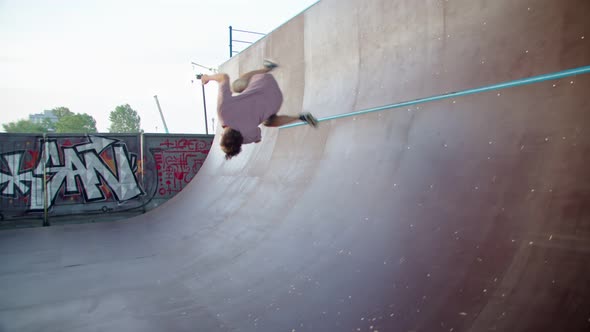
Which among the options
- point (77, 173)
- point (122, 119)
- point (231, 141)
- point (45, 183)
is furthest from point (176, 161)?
point (122, 119)

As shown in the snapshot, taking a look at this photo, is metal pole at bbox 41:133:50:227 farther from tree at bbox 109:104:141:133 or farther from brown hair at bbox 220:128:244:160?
A: tree at bbox 109:104:141:133

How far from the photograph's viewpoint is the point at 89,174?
10.4 meters

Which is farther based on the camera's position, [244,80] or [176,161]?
[176,161]

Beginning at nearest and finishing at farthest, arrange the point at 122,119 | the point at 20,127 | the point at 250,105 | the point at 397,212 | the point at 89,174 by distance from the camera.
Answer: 1. the point at 397,212
2. the point at 250,105
3. the point at 89,174
4. the point at 20,127
5. the point at 122,119

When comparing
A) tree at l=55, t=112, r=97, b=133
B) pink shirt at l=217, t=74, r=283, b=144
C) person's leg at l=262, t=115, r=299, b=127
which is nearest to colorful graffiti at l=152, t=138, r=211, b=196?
person's leg at l=262, t=115, r=299, b=127

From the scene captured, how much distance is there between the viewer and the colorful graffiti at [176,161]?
11398 millimetres

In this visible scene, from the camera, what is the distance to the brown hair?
3.37 metres

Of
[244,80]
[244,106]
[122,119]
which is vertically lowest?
[244,106]

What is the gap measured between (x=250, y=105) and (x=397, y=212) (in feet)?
5.39

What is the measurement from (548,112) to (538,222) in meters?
0.63

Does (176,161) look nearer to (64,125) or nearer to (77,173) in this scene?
(77,173)

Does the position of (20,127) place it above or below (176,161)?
above

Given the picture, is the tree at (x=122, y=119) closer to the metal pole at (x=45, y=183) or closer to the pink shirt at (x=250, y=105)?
the metal pole at (x=45, y=183)

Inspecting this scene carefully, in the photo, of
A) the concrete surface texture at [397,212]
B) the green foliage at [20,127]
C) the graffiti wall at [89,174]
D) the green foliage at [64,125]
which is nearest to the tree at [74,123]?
the green foliage at [64,125]
